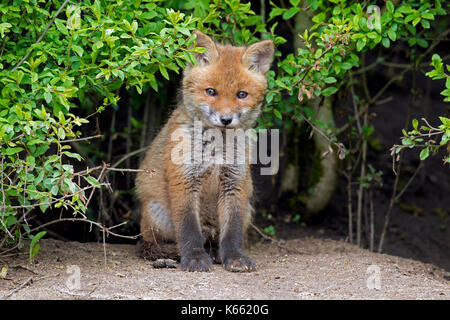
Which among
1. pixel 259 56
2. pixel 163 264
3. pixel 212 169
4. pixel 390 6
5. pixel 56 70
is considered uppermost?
pixel 390 6

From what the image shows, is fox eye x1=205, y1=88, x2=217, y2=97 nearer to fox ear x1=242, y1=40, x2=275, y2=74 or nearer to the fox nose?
the fox nose

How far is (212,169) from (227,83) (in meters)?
0.79

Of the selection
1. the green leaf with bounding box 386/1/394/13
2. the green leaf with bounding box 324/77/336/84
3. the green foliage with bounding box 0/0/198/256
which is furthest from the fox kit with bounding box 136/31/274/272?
the green leaf with bounding box 386/1/394/13

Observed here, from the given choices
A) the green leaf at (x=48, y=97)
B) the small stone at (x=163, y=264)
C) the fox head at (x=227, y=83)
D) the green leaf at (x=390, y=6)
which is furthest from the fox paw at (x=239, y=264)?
the green leaf at (x=390, y=6)

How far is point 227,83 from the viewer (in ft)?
16.4

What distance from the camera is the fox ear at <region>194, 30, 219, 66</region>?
4984 millimetres

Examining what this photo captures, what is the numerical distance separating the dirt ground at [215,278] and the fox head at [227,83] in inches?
52.7

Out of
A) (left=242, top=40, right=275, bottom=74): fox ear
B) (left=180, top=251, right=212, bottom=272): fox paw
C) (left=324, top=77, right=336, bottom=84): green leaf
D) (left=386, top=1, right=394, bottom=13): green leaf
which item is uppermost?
(left=386, top=1, right=394, bottom=13): green leaf

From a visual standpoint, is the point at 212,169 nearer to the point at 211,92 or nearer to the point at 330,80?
the point at 211,92

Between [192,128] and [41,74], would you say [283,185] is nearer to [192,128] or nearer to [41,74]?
[192,128]

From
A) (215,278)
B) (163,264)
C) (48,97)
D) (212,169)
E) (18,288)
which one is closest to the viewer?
(18,288)

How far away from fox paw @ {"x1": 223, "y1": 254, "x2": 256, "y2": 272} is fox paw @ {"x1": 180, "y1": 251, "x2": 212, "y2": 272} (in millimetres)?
152

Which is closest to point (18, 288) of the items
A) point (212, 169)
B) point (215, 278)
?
point (215, 278)

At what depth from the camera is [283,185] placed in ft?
24.8
